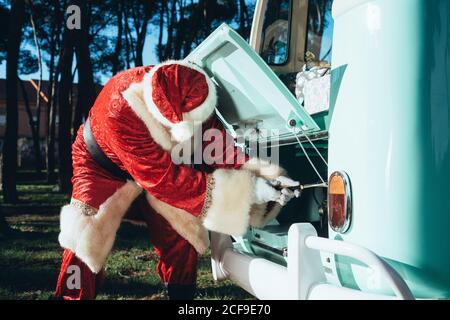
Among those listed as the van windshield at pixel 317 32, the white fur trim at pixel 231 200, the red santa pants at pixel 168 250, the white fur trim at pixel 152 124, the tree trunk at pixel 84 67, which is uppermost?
the tree trunk at pixel 84 67

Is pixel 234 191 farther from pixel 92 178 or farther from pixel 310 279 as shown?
pixel 92 178

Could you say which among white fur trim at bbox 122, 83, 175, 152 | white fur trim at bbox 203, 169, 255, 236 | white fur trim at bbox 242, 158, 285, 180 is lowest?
white fur trim at bbox 203, 169, 255, 236

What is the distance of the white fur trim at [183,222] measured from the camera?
2703 millimetres

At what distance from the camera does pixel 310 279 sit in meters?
1.72

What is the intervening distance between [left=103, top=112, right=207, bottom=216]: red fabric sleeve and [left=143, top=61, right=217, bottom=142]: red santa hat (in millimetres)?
133

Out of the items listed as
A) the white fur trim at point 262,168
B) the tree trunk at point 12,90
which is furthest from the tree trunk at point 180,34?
the white fur trim at point 262,168

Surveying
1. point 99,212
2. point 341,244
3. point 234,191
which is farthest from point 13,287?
point 341,244

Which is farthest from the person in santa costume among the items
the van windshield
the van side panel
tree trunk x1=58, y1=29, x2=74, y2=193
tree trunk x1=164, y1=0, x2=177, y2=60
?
tree trunk x1=164, y1=0, x2=177, y2=60

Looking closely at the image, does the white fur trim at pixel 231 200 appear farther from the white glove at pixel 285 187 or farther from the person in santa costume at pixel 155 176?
the white glove at pixel 285 187

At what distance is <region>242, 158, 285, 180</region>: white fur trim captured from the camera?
2361 mm

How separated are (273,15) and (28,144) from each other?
34767 millimetres

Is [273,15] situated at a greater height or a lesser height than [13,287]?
greater

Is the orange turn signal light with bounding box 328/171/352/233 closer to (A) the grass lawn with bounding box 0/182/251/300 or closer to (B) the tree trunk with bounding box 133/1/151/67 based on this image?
(A) the grass lawn with bounding box 0/182/251/300

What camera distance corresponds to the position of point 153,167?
90.2 inches
